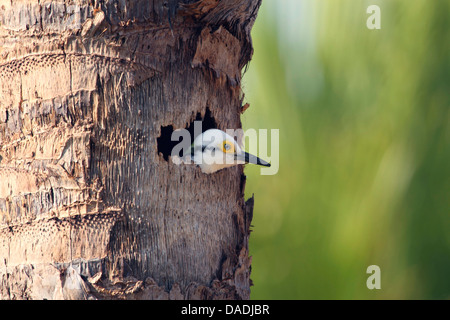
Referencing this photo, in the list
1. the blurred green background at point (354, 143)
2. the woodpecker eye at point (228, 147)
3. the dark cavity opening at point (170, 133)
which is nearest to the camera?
the dark cavity opening at point (170, 133)

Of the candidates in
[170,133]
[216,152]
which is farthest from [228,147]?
[170,133]

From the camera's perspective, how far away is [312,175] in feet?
10.9

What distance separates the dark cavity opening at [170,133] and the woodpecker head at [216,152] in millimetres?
33

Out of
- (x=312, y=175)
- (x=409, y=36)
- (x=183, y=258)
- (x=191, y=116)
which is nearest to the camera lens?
(x=183, y=258)

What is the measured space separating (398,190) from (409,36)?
2.78ft

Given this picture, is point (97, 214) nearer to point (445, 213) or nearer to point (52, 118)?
point (52, 118)

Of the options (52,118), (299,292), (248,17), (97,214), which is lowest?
(299,292)

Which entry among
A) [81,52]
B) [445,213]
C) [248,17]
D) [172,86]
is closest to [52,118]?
[81,52]

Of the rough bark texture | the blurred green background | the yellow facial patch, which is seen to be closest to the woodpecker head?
the yellow facial patch

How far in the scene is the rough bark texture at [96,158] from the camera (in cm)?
160

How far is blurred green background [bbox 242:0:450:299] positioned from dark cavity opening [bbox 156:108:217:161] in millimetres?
1213

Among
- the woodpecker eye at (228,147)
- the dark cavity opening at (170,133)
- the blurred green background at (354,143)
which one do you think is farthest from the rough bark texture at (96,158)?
the blurred green background at (354,143)

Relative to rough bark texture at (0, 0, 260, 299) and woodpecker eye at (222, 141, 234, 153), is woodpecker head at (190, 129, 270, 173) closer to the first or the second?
woodpecker eye at (222, 141, 234, 153)

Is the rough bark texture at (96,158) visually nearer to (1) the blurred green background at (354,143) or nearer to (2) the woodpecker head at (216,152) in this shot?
(2) the woodpecker head at (216,152)
